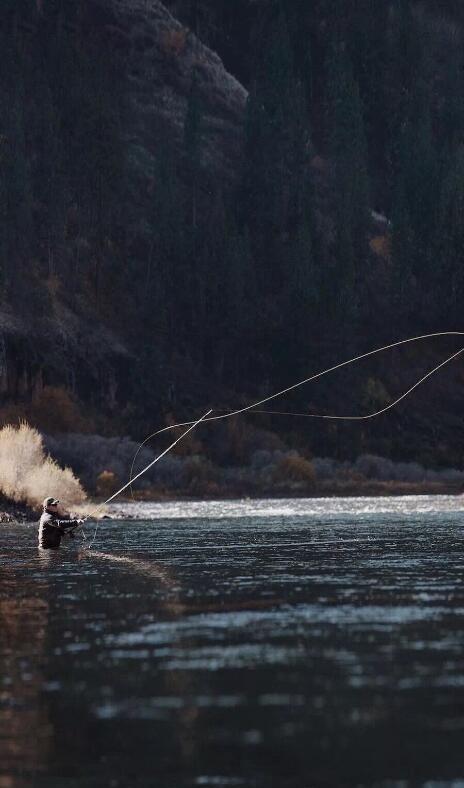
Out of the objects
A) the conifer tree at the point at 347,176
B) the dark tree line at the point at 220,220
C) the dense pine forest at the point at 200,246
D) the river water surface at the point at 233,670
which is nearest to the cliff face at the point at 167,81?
the dense pine forest at the point at 200,246

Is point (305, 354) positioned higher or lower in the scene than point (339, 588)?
higher

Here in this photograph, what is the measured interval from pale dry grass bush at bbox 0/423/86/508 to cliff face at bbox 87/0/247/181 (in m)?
54.2

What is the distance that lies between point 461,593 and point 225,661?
718 centimetres

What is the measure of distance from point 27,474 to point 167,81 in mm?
66170

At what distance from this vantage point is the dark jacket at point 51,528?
33.7m

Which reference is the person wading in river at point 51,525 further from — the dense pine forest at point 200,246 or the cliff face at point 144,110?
the cliff face at point 144,110

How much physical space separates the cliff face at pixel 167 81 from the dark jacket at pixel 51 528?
73870mm

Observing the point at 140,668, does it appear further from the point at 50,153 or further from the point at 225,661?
the point at 50,153

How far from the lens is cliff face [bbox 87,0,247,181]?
10812 centimetres

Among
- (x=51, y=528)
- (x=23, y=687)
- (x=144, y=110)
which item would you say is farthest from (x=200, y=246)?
(x=23, y=687)

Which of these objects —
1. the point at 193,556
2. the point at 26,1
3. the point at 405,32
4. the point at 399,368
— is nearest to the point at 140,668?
the point at 193,556

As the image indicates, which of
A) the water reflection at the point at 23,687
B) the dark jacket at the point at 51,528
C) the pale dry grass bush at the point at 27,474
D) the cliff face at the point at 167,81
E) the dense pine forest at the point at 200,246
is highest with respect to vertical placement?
the cliff face at the point at 167,81

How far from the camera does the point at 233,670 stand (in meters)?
15.8

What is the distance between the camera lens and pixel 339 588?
2381 centimetres
